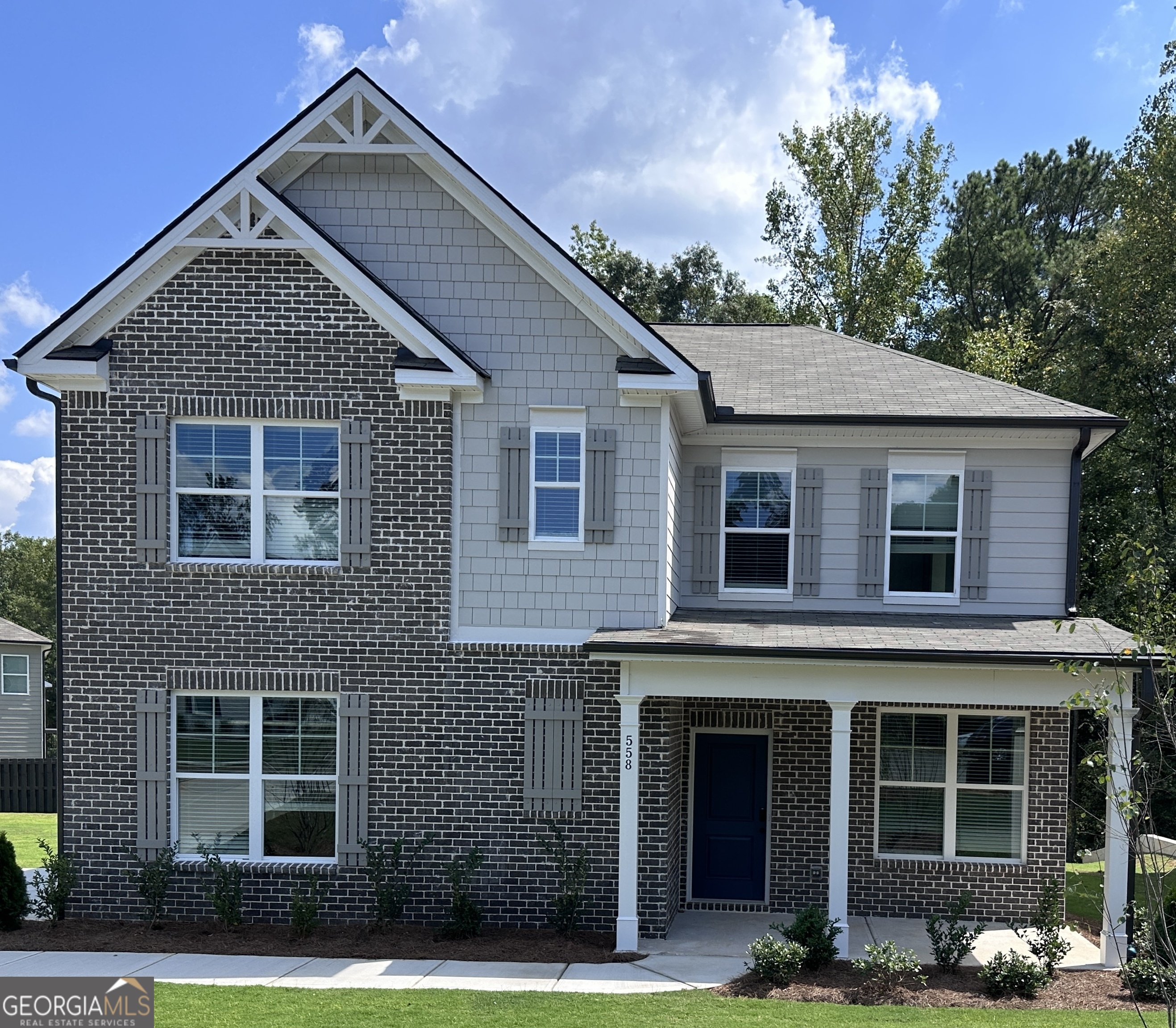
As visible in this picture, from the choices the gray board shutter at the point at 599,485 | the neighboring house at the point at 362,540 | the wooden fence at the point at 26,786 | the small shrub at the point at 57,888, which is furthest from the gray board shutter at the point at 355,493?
the wooden fence at the point at 26,786

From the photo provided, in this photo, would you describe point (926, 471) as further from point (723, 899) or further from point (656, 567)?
point (723, 899)

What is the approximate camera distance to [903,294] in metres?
28.9

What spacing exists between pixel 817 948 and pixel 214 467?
27.1 ft

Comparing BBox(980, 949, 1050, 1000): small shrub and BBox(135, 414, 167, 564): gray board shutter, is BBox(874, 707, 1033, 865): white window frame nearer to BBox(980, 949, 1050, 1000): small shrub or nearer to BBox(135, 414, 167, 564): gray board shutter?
BBox(980, 949, 1050, 1000): small shrub

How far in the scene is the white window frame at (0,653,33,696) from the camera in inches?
1276

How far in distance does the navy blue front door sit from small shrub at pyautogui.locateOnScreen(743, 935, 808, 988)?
3.37m

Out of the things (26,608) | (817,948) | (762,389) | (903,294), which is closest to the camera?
(817,948)

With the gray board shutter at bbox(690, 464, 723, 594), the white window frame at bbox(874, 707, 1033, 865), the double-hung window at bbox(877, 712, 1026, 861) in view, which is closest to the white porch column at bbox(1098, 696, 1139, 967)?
the white window frame at bbox(874, 707, 1033, 865)

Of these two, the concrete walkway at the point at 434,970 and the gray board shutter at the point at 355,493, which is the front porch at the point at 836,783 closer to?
the concrete walkway at the point at 434,970

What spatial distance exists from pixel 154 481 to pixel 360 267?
336cm

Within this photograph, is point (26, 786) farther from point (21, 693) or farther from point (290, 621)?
point (290, 621)

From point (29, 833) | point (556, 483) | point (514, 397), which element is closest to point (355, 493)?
point (514, 397)

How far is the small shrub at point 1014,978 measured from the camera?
977cm

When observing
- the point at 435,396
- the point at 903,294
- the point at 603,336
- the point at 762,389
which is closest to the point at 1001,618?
the point at 762,389
